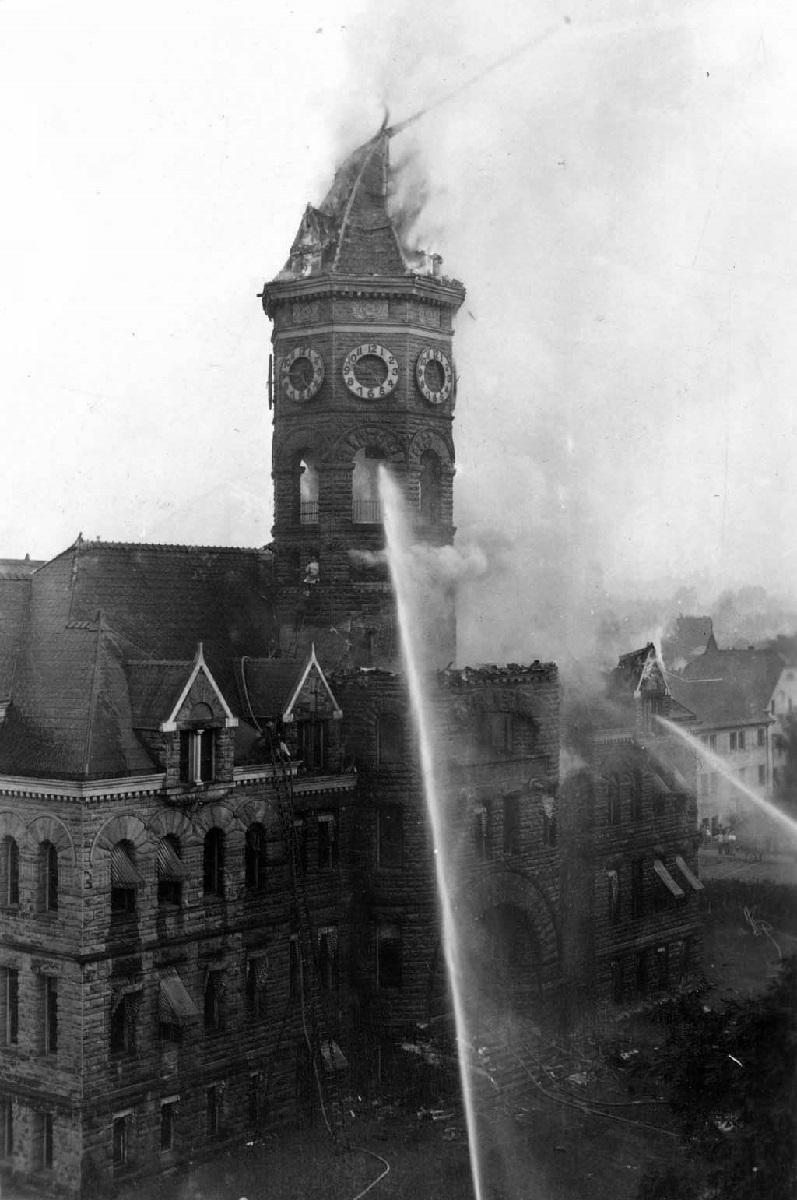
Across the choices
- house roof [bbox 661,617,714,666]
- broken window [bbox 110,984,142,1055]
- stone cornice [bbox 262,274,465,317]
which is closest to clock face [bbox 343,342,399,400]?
stone cornice [bbox 262,274,465,317]

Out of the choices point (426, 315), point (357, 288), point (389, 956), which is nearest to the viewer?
point (389, 956)

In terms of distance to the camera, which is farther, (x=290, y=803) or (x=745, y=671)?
Result: (x=745, y=671)

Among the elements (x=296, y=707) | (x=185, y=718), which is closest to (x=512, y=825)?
(x=296, y=707)

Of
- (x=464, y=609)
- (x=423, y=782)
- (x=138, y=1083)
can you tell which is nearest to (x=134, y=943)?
(x=138, y=1083)

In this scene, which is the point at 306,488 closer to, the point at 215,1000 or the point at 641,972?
the point at 215,1000

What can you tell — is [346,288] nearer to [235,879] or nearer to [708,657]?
[235,879]
